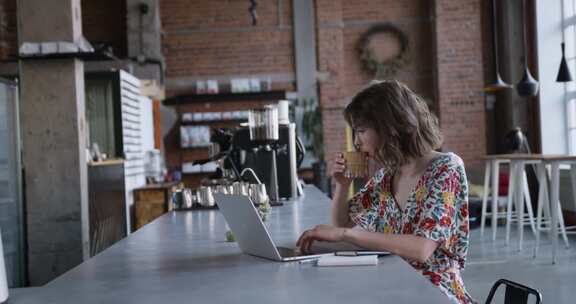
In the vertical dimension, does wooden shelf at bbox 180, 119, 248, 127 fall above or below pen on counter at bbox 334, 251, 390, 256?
above

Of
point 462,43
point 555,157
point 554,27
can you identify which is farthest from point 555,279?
point 462,43

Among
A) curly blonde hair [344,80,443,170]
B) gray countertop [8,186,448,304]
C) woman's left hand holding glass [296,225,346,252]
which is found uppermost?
curly blonde hair [344,80,443,170]

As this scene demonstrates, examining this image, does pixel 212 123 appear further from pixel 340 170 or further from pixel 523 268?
pixel 340 170

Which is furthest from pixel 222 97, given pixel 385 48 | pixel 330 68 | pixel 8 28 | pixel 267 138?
pixel 267 138

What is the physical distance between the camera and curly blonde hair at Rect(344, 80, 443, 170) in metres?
2.31

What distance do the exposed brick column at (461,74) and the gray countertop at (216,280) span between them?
9.85m

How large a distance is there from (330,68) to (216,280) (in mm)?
10607

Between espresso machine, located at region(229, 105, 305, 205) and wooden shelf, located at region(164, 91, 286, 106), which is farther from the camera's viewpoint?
wooden shelf, located at region(164, 91, 286, 106)

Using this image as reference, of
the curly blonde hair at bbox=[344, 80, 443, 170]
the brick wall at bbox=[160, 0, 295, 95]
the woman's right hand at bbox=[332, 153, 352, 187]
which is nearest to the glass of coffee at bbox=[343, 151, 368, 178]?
the woman's right hand at bbox=[332, 153, 352, 187]

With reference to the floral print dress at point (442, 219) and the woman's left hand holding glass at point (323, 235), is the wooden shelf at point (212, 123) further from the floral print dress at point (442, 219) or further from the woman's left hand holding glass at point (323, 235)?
the woman's left hand holding glass at point (323, 235)

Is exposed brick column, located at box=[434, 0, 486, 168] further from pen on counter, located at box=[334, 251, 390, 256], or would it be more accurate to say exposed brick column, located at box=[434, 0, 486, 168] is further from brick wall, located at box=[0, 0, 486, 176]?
pen on counter, located at box=[334, 251, 390, 256]

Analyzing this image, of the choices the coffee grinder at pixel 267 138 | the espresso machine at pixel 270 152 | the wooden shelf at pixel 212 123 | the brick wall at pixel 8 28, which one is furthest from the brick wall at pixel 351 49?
the coffee grinder at pixel 267 138

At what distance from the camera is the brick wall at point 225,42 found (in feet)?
40.5

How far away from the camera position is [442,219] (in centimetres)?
216
